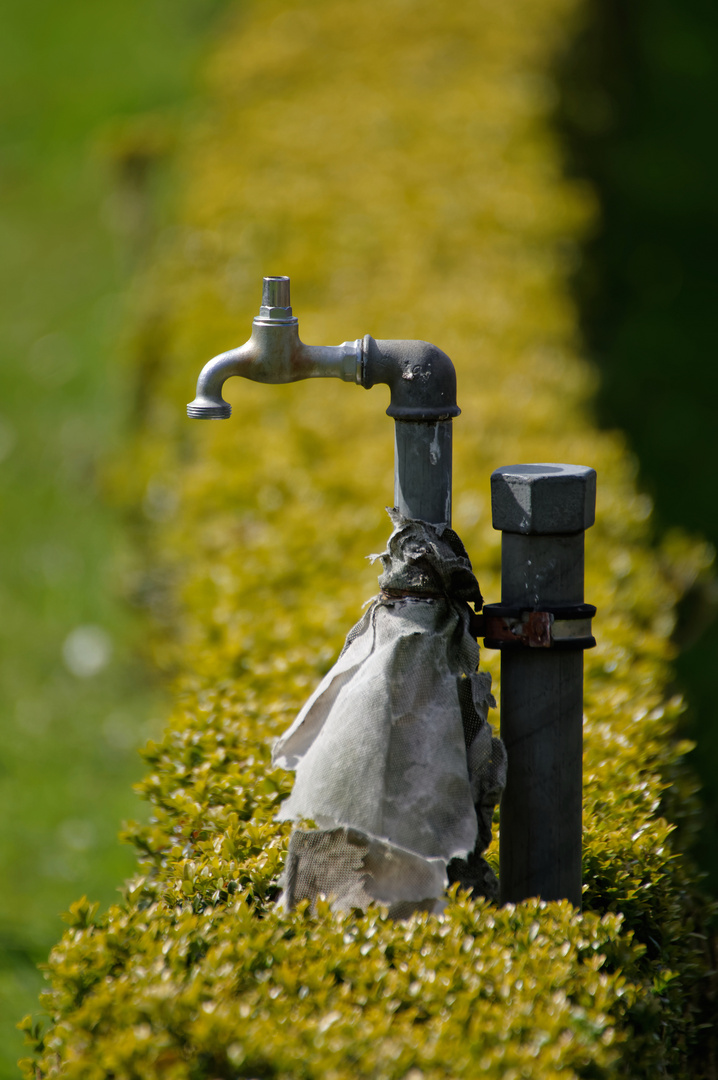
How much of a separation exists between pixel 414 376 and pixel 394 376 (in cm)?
4

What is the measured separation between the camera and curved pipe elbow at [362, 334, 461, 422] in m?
1.84

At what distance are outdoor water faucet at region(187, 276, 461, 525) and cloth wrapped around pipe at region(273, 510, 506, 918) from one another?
0.08 meters

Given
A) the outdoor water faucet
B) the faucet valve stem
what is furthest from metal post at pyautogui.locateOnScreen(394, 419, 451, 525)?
the faucet valve stem


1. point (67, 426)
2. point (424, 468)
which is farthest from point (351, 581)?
point (67, 426)

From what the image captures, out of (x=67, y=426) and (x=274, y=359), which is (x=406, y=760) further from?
(x=67, y=426)

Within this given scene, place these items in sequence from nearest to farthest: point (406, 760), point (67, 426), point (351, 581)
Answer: point (406, 760) → point (351, 581) → point (67, 426)

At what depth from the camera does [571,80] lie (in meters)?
8.49

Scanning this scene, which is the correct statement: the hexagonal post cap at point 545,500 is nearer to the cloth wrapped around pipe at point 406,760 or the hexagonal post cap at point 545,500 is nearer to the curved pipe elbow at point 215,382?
the cloth wrapped around pipe at point 406,760

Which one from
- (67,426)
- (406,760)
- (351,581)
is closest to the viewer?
(406,760)

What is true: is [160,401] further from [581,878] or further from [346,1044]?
[346,1044]

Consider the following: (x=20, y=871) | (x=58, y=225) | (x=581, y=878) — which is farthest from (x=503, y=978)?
(x=58, y=225)

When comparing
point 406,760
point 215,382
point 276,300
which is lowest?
point 406,760

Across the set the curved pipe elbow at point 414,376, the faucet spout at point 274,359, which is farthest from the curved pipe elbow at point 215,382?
the curved pipe elbow at point 414,376

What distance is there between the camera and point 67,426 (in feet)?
23.5
